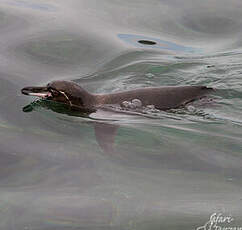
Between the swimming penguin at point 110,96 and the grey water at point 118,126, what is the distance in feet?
0.69

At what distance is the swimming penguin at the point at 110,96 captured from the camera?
291 inches

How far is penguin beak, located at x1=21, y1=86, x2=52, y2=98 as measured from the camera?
7301 mm

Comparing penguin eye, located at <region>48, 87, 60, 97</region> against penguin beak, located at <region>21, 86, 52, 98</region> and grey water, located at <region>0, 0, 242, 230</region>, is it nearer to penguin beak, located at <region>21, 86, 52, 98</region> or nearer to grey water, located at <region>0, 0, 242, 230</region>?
penguin beak, located at <region>21, 86, 52, 98</region>

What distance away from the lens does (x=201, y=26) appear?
11820 millimetres

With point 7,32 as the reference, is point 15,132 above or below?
below

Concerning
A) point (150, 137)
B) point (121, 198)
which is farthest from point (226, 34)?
point (121, 198)

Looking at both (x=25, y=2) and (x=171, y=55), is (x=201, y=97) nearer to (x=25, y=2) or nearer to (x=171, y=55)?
(x=171, y=55)

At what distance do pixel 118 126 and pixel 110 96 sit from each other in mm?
1104

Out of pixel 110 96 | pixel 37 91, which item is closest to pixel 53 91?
pixel 37 91

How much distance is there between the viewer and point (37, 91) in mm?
7375

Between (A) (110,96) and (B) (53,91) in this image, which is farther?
(A) (110,96)

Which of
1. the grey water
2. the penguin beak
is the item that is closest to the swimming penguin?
the penguin beak

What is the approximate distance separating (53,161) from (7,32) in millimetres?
5566

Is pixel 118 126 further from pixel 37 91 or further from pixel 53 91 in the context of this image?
pixel 37 91
